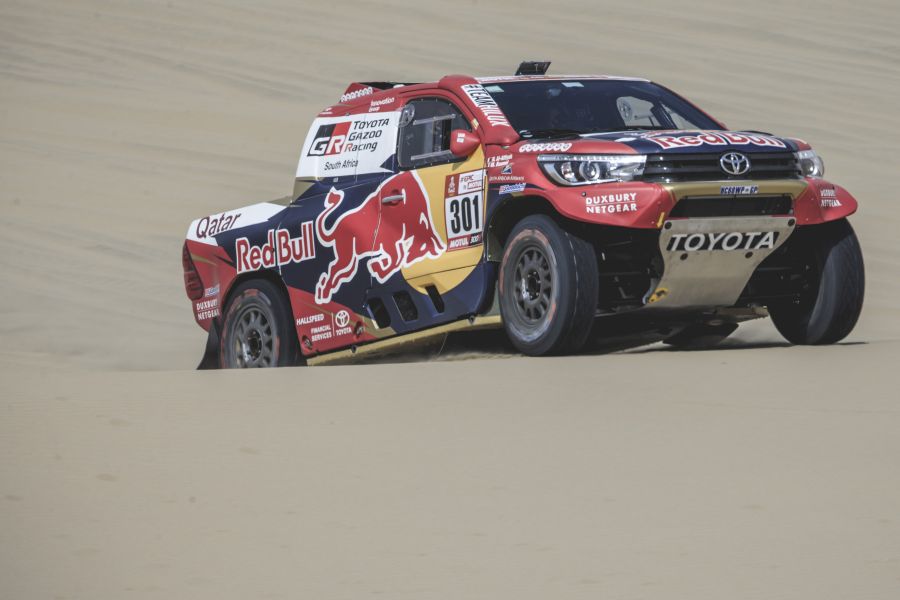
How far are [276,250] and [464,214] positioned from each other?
5.82ft

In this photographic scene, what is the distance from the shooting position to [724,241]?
829cm

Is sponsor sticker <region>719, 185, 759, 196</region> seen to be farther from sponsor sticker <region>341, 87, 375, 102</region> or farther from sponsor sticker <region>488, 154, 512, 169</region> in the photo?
sponsor sticker <region>341, 87, 375, 102</region>

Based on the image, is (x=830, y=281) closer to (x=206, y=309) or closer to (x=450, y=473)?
(x=450, y=473)

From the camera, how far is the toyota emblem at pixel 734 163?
8281 millimetres

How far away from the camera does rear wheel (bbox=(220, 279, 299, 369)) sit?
1020 cm

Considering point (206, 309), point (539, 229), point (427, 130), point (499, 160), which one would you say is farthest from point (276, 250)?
point (539, 229)

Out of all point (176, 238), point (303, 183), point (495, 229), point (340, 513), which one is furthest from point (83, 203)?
point (340, 513)

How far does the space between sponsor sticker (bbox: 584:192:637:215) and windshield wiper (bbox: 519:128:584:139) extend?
30.8 inches

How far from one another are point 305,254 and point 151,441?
12.9 ft

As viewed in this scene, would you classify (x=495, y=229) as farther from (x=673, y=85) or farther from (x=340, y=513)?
(x=673, y=85)

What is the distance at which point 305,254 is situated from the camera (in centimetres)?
998

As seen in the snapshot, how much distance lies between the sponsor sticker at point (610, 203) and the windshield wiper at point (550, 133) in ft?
2.56

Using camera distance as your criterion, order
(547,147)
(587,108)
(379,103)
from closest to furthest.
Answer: (547,147) < (587,108) < (379,103)

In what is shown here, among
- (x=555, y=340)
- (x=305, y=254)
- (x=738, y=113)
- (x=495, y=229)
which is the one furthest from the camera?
(x=738, y=113)
